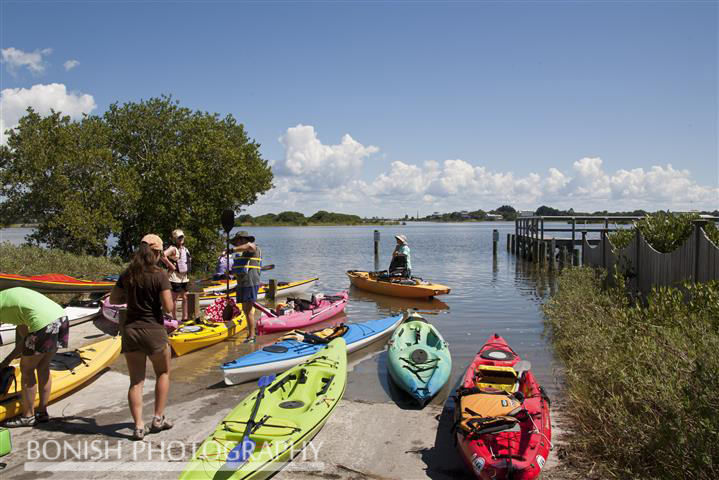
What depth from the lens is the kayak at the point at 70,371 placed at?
5.40 metres

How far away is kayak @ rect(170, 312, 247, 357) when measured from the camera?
341 inches

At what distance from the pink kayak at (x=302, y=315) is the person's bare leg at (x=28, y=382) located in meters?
5.20

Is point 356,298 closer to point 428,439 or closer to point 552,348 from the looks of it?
point 552,348

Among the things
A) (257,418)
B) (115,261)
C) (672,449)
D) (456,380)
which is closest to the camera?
(672,449)

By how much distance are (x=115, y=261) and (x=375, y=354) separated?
1311 centimetres

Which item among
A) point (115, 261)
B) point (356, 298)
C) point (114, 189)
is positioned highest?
point (114, 189)

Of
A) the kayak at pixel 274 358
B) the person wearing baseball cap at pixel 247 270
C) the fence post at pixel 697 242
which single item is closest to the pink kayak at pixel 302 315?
the person wearing baseball cap at pixel 247 270

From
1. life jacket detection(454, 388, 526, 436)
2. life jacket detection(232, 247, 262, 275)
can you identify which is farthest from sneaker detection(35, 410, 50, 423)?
life jacket detection(454, 388, 526, 436)

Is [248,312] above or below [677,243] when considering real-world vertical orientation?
below

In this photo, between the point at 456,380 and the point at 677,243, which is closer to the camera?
the point at 456,380

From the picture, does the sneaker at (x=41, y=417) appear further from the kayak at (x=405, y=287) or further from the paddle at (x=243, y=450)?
the kayak at (x=405, y=287)

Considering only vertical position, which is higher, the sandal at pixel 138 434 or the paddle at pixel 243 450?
the paddle at pixel 243 450

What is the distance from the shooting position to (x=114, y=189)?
18938 millimetres

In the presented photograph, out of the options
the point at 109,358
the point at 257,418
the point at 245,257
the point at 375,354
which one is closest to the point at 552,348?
the point at 375,354
